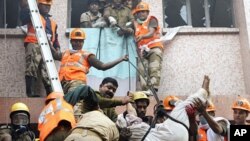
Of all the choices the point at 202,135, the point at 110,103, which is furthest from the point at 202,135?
the point at 110,103

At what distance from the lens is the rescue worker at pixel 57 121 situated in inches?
184

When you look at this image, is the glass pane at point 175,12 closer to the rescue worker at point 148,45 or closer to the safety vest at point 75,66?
the rescue worker at point 148,45

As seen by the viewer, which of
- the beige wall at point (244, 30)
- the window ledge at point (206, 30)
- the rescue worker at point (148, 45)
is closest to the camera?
the rescue worker at point (148, 45)

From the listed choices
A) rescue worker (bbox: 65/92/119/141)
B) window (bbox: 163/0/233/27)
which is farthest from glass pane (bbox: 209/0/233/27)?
rescue worker (bbox: 65/92/119/141)

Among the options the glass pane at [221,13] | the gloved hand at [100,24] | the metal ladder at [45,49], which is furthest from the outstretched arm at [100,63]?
the glass pane at [221,13]

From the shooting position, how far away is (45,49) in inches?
292

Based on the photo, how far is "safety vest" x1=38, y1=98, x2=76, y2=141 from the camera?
4.70 metres

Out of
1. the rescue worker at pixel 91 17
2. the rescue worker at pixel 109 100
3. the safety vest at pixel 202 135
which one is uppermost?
the rescue worker at pixel 91 17

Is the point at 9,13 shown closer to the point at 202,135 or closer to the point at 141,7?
the point at 141,7

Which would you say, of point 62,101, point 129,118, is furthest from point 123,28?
point 62,101

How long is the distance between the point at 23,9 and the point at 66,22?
A: 867mm

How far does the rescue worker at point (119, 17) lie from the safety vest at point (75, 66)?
1.40 m

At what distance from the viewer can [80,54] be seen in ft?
25.7

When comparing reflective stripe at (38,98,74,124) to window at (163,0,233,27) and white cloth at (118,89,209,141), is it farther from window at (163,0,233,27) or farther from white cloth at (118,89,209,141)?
window at (163,0,233,27)
